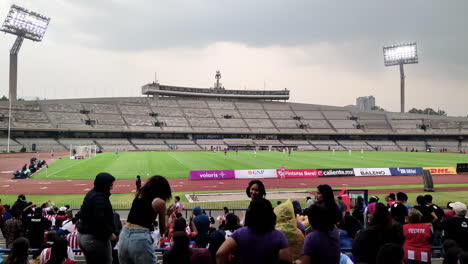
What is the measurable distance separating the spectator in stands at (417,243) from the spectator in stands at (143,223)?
4.68 meters

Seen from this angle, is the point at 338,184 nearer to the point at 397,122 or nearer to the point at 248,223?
the point at 248,223

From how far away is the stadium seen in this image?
104 ft

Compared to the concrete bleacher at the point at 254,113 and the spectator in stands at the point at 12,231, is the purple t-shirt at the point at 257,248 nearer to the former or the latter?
the spectator in stands at the point at 12,231

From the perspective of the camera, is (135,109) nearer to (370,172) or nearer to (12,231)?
(370,172)

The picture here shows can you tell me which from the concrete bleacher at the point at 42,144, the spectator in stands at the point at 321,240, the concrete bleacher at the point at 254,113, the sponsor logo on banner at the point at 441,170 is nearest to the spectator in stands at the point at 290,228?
the spectator in stands at the point at 321,240

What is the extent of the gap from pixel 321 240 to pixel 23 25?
79381 millimetres

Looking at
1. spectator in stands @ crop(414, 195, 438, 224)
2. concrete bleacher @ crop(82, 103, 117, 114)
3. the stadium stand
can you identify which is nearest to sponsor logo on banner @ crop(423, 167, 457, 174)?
spectator in stands @ crop(414, 195, 438, 224)

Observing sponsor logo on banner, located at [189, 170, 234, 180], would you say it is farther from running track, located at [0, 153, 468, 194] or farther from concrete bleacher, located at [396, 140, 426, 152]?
concrete bleacher, located at [396, 140, 426, 152]

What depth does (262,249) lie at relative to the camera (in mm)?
3697

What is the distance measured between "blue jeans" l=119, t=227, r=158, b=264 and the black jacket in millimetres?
507

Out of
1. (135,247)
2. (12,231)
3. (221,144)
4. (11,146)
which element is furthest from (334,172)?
(11,146)

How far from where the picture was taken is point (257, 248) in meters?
3.69

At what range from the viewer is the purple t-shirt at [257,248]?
370 centimetres

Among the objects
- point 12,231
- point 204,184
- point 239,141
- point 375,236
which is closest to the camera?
point 375,236
